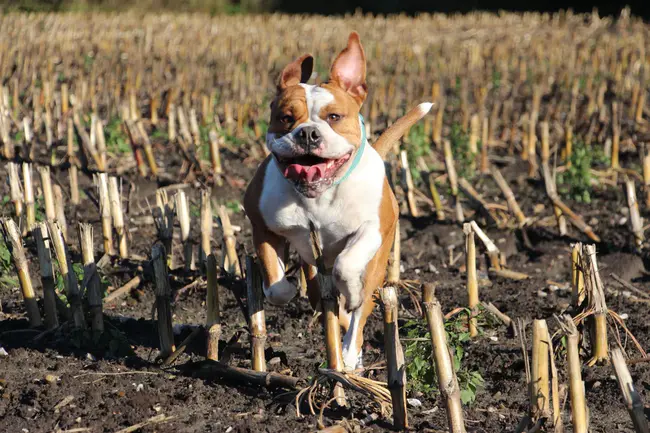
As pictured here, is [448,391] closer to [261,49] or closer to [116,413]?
Result: [116,413]

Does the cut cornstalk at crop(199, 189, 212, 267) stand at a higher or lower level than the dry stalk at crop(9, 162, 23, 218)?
lower

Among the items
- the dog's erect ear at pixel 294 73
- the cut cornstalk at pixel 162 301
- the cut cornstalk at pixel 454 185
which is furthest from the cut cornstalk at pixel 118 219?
the cut cornstalk at pixel 454 185

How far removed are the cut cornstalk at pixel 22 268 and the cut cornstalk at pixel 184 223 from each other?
4.13 ft

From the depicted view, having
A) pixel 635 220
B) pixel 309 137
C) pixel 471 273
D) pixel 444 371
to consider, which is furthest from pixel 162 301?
pixel 635 220

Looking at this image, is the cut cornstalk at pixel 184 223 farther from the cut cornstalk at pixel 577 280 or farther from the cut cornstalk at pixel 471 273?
the cut cornstalk at pixel 577 280

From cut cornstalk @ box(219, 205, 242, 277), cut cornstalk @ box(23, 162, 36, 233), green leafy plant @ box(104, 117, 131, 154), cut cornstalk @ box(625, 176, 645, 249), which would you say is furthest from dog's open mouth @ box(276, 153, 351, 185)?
green leafy plant @ box(104, 117, 131, 154)

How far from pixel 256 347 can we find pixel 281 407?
504 mm

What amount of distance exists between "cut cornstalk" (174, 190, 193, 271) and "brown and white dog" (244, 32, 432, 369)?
1.42 metres

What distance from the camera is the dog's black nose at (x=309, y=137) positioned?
407cm

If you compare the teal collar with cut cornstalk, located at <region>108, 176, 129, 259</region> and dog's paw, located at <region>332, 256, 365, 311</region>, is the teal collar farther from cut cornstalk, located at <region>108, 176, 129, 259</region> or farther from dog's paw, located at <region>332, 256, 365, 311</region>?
cut cornstalk, located at <region>108, 176, 129, 259</region>

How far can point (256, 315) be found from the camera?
4566 millimetres

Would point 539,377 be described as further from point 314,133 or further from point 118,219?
point 118,219

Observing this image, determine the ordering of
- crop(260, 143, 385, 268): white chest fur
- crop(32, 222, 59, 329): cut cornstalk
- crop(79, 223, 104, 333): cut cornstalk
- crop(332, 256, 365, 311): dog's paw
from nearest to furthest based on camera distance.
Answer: crop(332, 256, 365, 311): dog's paw < crop(260, 143, 385, 268): white chest fur < crop(79, 223, 104, 333): cut cornstalk < crop(32, 222, 59, 329): cut cornstalk

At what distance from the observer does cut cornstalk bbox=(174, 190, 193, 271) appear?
6.03 metres
